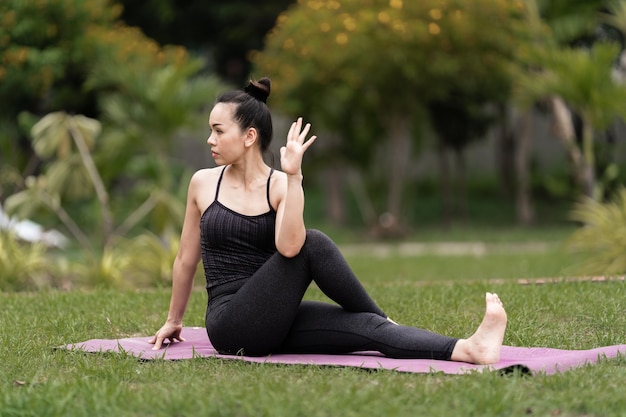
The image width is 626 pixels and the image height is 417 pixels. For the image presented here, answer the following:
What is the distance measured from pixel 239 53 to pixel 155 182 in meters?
13.6

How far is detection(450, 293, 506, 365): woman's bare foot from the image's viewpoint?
4328 mm

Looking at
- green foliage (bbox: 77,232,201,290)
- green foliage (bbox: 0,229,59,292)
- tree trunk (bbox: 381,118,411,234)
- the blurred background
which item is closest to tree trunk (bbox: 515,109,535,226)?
the blurred background

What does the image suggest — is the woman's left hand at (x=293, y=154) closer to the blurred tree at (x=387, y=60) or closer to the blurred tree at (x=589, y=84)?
the blurred tree at (x=589, y=84)

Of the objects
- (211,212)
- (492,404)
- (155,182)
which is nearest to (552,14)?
(155,182)

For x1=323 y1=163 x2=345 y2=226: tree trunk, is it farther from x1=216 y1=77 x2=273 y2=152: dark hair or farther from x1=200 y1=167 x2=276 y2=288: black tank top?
x1=200 y1=167 x2=276 y2=288: black tank top

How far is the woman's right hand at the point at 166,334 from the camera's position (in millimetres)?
5035

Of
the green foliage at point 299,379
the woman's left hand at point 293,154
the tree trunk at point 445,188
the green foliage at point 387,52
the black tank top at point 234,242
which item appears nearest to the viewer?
the green foliage at point 299,379

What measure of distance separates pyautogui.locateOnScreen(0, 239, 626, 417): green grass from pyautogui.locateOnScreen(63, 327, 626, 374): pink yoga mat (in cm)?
7

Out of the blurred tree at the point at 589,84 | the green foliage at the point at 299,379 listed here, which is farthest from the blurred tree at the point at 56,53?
the green foliage at the point at 299,379

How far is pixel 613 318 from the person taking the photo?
18.5ft

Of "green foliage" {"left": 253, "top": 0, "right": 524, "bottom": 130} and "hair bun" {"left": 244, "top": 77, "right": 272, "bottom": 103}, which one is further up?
"hair bun" {"left": 244, "top": 77, "right": 272, "bottom": 103}

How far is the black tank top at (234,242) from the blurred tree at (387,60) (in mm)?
11873

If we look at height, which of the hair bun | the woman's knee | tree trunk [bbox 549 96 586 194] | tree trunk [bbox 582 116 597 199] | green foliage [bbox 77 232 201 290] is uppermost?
the hair bun

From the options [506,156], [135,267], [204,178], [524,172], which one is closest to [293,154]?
[204,178]
